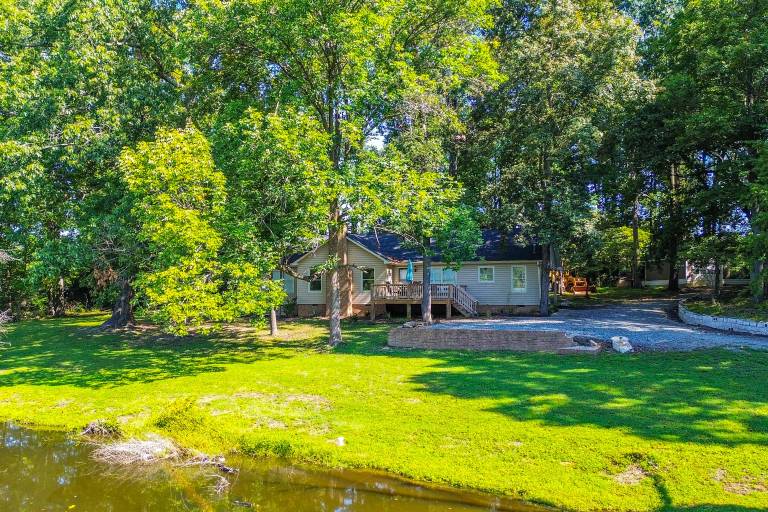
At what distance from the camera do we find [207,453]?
858 cm

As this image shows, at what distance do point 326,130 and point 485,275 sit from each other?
1251cm

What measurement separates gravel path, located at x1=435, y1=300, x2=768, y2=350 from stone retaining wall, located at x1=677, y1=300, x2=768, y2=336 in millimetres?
530

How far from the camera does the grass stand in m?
18.1

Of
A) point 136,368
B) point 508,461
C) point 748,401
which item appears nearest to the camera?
point 508,461

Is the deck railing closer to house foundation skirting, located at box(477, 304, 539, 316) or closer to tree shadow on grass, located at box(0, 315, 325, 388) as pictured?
house foundation skirting, located at box(477, 304, 539, 316)

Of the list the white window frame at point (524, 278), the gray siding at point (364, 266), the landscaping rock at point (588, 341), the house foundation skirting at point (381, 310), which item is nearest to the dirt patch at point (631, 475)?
the landscaping rock at point (588, 341)

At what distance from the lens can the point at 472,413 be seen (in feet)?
31.4

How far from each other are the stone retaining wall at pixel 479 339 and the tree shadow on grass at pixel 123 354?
131 inches

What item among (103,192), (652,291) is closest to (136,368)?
(103,192)

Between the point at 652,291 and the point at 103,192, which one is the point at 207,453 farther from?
the point at 652,291

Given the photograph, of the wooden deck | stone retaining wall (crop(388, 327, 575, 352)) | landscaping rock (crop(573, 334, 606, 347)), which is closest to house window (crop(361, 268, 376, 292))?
the wooden deck

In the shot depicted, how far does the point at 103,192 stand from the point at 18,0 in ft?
26.8

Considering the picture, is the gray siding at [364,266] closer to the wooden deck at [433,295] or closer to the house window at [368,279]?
the house window at [368,279]

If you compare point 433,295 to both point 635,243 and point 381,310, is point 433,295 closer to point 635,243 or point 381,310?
point 381,310
